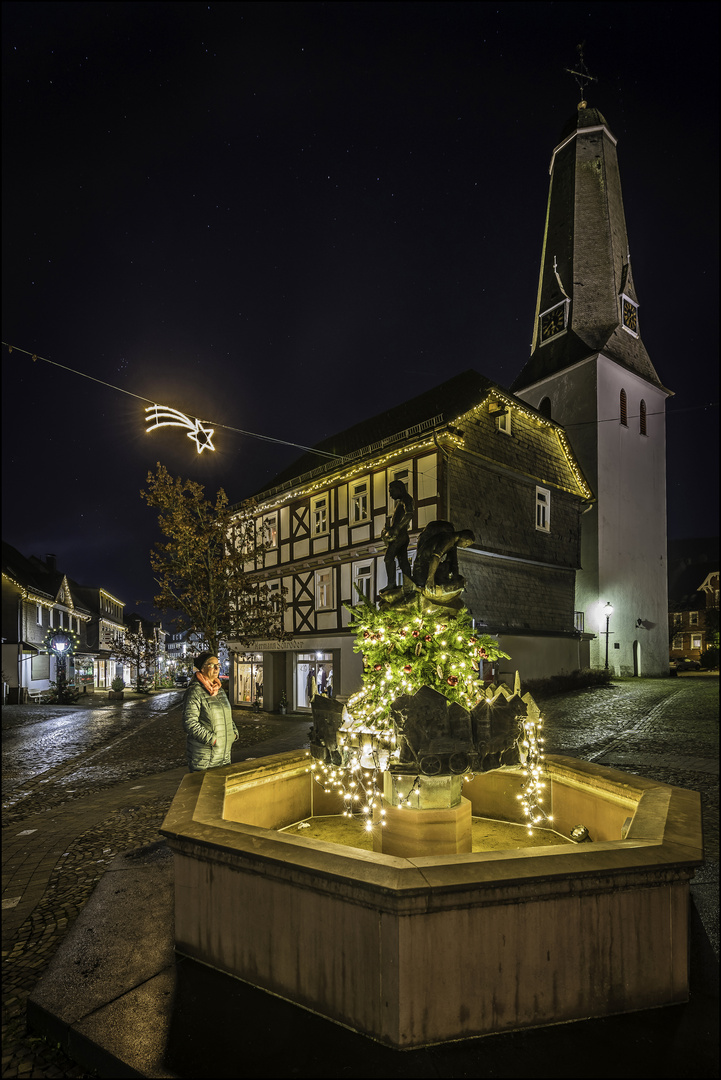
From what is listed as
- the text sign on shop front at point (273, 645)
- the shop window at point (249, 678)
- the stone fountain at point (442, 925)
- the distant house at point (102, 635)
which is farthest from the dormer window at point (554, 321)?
the distant house at point (102, 635)

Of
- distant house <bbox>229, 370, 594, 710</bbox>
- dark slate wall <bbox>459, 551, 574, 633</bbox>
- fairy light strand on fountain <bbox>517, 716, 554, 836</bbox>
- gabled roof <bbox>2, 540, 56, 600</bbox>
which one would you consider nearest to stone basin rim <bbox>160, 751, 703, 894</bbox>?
fairy light strand on fountain <bbox>517, 716, 554, 836</bbox>

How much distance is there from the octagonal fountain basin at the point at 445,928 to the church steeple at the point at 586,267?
99.8ft

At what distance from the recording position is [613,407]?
29.6 metres

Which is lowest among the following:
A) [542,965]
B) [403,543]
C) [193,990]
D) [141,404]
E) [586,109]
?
[193,990]

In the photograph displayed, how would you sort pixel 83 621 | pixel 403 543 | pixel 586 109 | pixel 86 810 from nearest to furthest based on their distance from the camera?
1. pixel 403 543
2. pixel 86 810
3. pixel 586 109
4. pixel 83 621

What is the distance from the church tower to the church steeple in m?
0.06

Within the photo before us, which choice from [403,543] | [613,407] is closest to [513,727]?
[403,543]

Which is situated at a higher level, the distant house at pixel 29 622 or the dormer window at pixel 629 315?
the dormer window at pixel 629 315

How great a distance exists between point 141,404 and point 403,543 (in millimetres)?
5785

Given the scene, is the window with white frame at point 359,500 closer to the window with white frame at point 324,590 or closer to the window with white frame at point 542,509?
the window with white frame at point 324,590

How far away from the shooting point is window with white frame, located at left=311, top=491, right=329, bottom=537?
2375 cm

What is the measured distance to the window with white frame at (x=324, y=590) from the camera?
23.1 m

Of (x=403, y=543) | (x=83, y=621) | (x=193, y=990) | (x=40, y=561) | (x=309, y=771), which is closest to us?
(x=193, y=990)

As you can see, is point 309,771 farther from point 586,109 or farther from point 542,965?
point 586,109
